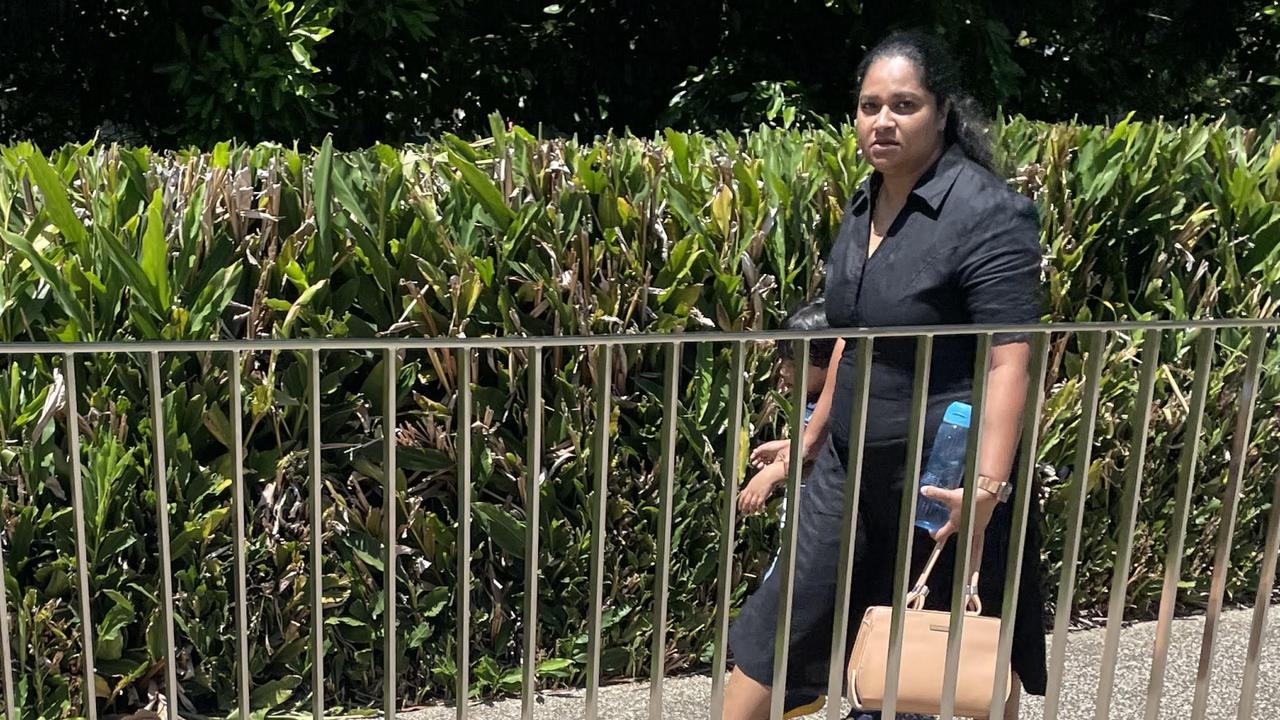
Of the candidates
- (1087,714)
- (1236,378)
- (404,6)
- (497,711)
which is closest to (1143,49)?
(404,6)

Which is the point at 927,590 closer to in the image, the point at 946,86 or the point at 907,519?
the point at 907,519

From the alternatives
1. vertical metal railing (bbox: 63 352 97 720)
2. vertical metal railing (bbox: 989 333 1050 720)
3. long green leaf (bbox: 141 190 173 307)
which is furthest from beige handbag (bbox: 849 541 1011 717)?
long green leaf (bbox: 141 190 173 307)

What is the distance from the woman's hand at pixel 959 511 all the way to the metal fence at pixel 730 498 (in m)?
0.06

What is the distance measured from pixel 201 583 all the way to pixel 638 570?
1.19m

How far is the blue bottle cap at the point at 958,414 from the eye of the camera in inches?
104

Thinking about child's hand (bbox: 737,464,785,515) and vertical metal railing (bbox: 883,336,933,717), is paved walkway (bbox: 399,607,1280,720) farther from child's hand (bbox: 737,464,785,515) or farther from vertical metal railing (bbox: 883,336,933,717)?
vertical metal railing (bbox: 883,336,933,717)

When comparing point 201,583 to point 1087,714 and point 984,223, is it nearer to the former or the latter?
point 984,223

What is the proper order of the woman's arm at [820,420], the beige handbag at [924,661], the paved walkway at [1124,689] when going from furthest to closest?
1. the paved walkway at [1124,689]
2. the woman's arm at [820,420]
3. the beige handbag at [924,661]

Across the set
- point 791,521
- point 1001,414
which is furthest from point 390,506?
point 1001,414

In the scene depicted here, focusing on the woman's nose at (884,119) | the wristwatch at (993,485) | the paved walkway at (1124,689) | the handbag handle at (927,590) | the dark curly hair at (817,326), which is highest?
the woman's nose at (884,119)

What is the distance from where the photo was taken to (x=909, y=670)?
268 cm

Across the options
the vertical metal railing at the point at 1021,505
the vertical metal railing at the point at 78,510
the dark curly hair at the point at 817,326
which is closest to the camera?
the vertical metal railing at the point at 78,510

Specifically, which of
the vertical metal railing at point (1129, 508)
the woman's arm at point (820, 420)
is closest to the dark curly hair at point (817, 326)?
the woman's arm at point (820, 420)

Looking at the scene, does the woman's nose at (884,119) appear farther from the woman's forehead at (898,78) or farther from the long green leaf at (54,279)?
the long green leaf at (54,279)
